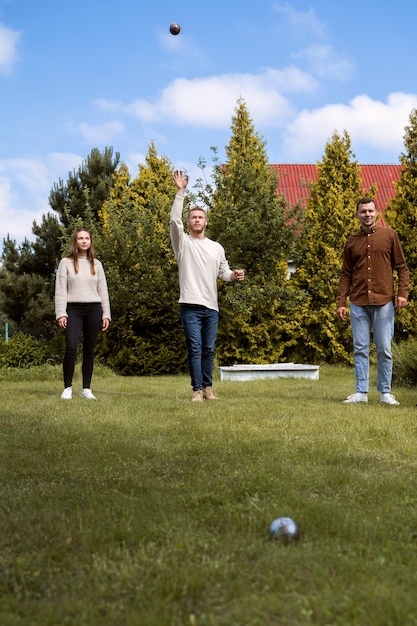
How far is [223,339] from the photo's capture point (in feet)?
46.4

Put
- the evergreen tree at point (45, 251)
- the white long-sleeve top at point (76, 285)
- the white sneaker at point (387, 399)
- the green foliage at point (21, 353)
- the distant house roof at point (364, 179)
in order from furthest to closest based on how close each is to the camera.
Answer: the distant house roof at point (364, 179), the evergreen tree at point (45, 251), the green foliage at point (21, 353), the white long-sleeve top at point (76, 285), the white sneaker at point (387, 399)

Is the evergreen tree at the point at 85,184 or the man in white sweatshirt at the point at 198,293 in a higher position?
the evergreen tree at the point at 85,184

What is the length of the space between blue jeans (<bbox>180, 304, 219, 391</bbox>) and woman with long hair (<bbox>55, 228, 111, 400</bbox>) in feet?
3.21

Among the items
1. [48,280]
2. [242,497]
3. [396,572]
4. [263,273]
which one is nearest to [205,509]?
[242,497]

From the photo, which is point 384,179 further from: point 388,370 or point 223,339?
point 388,370

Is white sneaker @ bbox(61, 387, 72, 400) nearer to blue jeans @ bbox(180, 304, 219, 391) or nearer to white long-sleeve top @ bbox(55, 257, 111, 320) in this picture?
white long-sleeve top @ bbox(55, 257, 111, 320)

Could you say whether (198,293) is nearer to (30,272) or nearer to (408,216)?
(408,216)

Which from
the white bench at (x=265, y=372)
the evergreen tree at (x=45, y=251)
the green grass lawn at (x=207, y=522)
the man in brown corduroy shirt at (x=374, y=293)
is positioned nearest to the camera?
the green grass lawn at (x=207, y=522)

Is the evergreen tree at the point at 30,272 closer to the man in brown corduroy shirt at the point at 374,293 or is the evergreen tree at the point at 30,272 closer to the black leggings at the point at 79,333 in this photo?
the black leggings at the point at 79,333

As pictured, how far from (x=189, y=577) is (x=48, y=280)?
17.7 meters

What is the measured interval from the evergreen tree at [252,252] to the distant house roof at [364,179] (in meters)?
12.6

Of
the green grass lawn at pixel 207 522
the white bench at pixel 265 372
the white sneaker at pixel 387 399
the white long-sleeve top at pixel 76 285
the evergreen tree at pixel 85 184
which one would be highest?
the evergreen tree at pixel 85 184

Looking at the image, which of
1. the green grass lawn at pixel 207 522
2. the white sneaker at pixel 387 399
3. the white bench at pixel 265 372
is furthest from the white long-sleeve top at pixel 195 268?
the white bench at pixel 265 372

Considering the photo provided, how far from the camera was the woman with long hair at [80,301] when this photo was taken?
690 centimetres
